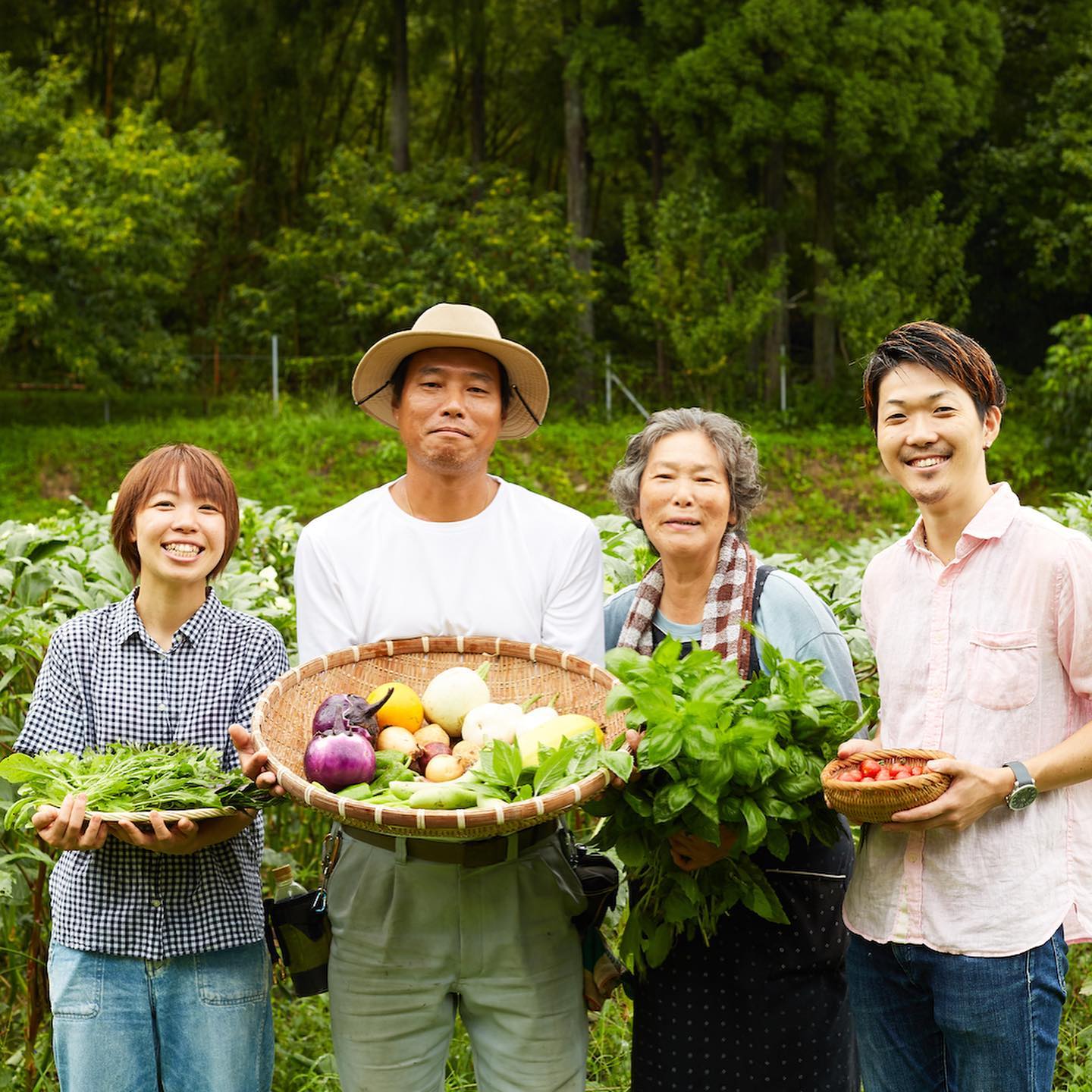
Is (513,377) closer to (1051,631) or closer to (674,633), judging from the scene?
(674,633)

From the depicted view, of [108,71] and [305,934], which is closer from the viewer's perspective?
[305,934]

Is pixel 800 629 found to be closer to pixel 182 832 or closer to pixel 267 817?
pixel 182 832

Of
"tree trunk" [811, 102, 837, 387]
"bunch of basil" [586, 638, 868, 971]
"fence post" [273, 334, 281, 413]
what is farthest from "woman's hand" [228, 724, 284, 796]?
"tree trunk" [811, 102, 837, 387]

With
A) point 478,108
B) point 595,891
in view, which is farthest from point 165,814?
point 478,108

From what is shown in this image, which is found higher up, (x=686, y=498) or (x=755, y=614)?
(x=686, y=498)

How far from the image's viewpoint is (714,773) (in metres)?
2.17

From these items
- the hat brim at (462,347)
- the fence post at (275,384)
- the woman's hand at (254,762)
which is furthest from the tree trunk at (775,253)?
the woman's hand at (254,762)

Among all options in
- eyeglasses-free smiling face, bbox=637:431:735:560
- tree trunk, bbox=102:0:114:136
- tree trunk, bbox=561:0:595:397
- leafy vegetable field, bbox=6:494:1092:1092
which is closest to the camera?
eyeglasses-free smiling face, bbox=637:431:735:560

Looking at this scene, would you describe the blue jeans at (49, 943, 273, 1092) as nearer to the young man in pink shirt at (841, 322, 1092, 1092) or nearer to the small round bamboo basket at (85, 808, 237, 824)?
the small round bamboo basket at (85, 808, 237, 824)

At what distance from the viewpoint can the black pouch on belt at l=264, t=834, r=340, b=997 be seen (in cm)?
253

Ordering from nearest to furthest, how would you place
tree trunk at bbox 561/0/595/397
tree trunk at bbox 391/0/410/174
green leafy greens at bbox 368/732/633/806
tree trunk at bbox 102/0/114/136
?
green leafy greens at bbox 368/732/633/806 < tree trunk at bbox 561/0/595/397 < tree trunk at bbox 391/0/410/174 < tree trunk at bbox 102/0/114/136

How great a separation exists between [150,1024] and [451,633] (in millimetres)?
935

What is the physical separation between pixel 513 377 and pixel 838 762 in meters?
1.14

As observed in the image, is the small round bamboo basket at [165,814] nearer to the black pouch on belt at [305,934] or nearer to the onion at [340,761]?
the onion at [340,761]
